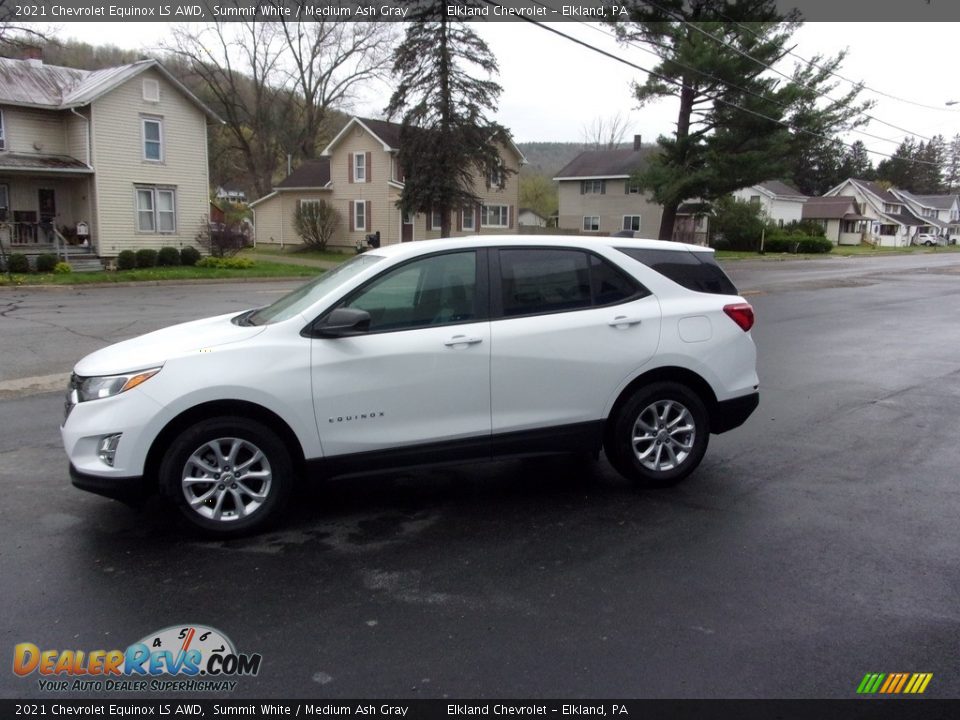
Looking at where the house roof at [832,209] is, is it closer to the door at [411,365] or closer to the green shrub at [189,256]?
the green shrub at [189,256]

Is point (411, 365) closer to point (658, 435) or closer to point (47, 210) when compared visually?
point (658, 435)

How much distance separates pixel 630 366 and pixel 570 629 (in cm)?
216

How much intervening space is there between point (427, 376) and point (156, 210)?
30155 mm

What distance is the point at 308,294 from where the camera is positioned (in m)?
5.23

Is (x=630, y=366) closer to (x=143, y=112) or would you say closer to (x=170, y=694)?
(x=170, y=694)

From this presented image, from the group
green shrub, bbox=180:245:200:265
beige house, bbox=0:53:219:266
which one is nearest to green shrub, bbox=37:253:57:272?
beige house, bbox=0:53:219:266

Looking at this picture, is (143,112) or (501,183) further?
(501,183)

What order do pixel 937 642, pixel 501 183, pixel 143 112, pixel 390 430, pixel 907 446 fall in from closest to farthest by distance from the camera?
pixel 937 642
pixel 390 430
pixel 907 446
pixel 143 112
pixel 501 183

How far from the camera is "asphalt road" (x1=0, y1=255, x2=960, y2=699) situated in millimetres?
3293

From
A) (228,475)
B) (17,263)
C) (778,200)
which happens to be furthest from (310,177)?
(778,200)

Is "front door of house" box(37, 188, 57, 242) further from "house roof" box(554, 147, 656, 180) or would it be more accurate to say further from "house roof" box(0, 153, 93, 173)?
"house roof" box(554, 147, 656, 180)

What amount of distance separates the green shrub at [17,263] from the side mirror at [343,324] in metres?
24.7

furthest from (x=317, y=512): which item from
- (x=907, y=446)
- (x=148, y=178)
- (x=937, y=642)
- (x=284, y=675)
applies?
(x=148, y=178)

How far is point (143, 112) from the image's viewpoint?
101ft
